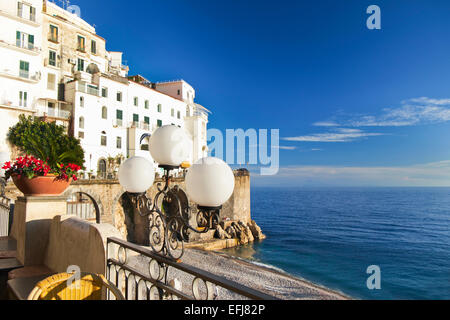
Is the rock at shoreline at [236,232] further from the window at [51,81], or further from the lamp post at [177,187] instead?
the lamp post at [177,187]

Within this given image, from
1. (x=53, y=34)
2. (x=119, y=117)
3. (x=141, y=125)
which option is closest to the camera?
(x=53, y=34)

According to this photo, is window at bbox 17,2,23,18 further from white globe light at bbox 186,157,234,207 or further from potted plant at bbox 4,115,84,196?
white globe light at bbox 186,157,234,207

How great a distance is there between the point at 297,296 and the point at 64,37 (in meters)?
35.6

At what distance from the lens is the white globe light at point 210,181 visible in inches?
108

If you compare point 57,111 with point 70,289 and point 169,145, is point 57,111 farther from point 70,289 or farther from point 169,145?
point 70,289

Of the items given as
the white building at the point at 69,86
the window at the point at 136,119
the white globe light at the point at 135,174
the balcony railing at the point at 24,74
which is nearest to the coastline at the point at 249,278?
the white building at the point at 69,86

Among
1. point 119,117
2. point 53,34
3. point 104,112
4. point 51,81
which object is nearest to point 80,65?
point 53,34

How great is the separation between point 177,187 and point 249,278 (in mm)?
21529

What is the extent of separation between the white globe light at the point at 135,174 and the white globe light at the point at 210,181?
67.4 inches

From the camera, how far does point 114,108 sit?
→ 3309 cm

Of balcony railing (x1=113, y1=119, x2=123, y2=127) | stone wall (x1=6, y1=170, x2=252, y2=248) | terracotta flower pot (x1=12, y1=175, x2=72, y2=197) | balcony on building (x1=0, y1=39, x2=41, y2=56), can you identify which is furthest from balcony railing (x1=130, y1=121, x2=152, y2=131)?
terracotta flower pot (x1=12, y1=175, x2=72, y2=197)

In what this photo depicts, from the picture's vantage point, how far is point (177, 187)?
3562mm
